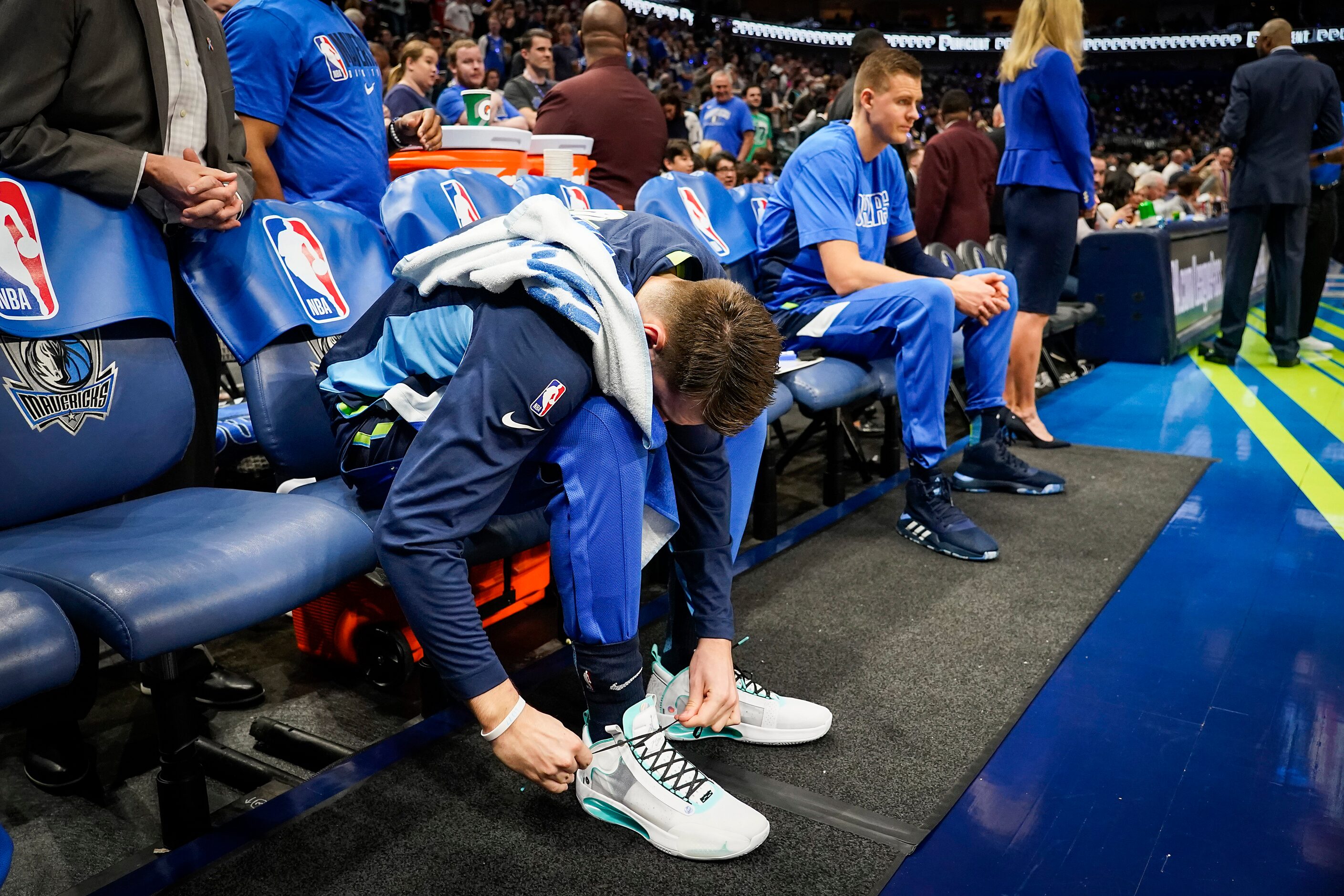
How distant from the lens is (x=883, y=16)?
27078mm

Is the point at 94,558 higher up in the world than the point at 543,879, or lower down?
higher up

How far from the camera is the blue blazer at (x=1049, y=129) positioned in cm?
342

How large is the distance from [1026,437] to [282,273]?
277 centimetres

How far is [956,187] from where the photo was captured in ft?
15.0

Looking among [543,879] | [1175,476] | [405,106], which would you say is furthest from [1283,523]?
[405,106]

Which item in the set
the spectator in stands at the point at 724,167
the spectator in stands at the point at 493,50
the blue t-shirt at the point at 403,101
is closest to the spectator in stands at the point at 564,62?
the spectator in stands at the point at 493,50

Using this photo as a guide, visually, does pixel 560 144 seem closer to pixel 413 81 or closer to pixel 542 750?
pixel 413 81

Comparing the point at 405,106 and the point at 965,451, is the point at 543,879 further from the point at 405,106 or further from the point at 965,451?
the point at 405,106

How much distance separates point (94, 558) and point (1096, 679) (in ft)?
5.58

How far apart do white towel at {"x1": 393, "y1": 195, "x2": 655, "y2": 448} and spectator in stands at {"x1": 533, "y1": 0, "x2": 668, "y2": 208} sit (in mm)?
2303

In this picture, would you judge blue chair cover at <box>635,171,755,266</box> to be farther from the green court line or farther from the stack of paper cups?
the green court line

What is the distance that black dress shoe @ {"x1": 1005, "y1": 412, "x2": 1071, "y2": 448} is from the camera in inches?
143

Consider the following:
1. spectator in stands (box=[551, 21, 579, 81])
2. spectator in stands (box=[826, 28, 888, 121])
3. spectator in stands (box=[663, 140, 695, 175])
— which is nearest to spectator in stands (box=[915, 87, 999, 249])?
spectator in stands (box=[826, 28, 888, 121])

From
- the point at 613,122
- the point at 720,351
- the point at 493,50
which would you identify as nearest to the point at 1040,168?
the point at 613,122
